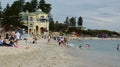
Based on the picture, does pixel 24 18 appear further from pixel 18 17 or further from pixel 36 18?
pixel 18 17

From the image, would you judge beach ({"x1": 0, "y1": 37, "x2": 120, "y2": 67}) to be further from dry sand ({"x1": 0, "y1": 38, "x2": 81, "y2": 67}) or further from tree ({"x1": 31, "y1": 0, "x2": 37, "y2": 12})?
tree ({"x1": 31, "y1": 0, "x2": 37, "y2": 12})

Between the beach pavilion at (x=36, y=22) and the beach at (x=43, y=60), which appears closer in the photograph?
the beach at (x=43, y=60)

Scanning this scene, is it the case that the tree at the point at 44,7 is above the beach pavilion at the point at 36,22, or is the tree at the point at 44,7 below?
above

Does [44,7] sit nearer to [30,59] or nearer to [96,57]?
[96,57]

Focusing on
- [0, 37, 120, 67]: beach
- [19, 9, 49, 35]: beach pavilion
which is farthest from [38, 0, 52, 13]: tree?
[0, 37, 120, 67]: beach

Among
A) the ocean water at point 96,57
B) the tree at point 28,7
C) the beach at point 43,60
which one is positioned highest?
the tree at point 28,7

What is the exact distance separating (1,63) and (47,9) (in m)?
88.0

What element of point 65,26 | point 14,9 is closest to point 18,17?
point 14,9

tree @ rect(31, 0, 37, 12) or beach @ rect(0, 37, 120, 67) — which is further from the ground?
tree @ rect(31, 0, 37, 12)

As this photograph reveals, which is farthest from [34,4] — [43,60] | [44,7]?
[43,60]

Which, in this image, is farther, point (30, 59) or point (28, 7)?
point (28, 7)

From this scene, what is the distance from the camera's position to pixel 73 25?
150 meters

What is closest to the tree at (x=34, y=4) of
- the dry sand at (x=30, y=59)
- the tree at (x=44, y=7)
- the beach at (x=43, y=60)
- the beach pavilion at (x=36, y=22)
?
the tree at (x=44, y=7)

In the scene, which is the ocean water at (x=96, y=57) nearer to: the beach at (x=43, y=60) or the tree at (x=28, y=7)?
the beach at (x=43, y=60)
